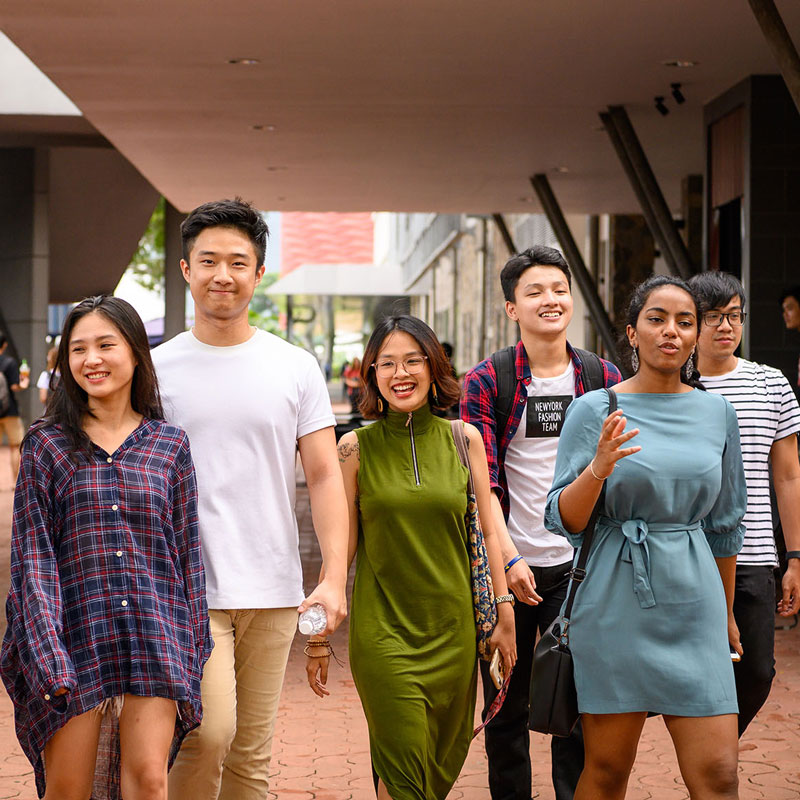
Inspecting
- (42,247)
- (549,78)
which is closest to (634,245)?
(42,247)

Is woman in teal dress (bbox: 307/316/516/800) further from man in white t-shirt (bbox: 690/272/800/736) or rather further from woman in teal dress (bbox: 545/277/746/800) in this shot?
man in white t-shirt (bbox: 690/272/800/736)


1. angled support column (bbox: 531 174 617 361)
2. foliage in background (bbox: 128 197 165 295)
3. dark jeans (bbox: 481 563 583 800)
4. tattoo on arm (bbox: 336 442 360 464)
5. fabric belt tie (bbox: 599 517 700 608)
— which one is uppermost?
foliage in background (bbox: 128 197 165 295)

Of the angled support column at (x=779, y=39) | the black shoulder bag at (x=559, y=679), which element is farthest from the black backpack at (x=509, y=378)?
the angled support column at (x=779, y=39)

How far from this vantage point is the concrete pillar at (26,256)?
21234mm

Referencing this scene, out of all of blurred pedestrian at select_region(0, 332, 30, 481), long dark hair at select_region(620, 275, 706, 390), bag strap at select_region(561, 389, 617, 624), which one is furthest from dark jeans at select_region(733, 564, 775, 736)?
blurred pedestrian at select_region(0, 332, 30, 481)

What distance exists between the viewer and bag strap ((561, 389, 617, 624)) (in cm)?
373

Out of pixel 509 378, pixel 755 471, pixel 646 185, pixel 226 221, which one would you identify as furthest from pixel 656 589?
pixel 646 185

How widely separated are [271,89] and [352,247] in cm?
9288

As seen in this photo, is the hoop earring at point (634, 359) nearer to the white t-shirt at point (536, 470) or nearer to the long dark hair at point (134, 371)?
the white t-shirt at point (536, 470)

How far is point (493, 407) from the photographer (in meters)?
4.70

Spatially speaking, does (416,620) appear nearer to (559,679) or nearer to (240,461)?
(559,679)

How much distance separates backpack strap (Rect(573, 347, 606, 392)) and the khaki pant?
4.93 feet

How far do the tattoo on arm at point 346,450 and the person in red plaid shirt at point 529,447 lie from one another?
1.87 ft

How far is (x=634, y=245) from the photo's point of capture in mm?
22859
